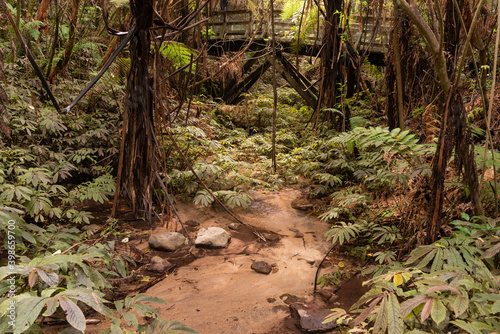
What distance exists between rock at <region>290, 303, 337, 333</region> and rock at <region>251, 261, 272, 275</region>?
21.4 inches

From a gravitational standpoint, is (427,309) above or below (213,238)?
above

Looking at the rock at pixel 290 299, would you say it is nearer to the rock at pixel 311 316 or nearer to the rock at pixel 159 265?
the rock at pixel 311 316

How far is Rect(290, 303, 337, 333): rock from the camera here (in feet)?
6.41

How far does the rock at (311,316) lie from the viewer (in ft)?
6.41

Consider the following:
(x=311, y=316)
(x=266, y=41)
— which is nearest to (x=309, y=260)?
(x=311, y=316)

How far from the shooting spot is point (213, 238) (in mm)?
3145

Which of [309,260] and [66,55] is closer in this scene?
[309,260]

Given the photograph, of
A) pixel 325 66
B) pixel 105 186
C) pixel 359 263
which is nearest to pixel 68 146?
pixel 105 186

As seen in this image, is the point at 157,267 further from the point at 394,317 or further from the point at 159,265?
the point at 394,317

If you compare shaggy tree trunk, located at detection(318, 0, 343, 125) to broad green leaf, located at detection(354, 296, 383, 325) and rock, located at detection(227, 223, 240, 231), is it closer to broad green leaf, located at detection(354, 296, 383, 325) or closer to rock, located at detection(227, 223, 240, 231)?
rock, located at detection(227, 223, 240, 231)

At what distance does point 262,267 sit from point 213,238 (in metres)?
0.66

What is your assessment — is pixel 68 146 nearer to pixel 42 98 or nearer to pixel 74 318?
pixel 42 98

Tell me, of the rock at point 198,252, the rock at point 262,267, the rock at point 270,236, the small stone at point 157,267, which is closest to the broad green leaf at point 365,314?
the rock at point 262,267

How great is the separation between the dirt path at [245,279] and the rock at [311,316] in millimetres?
89
